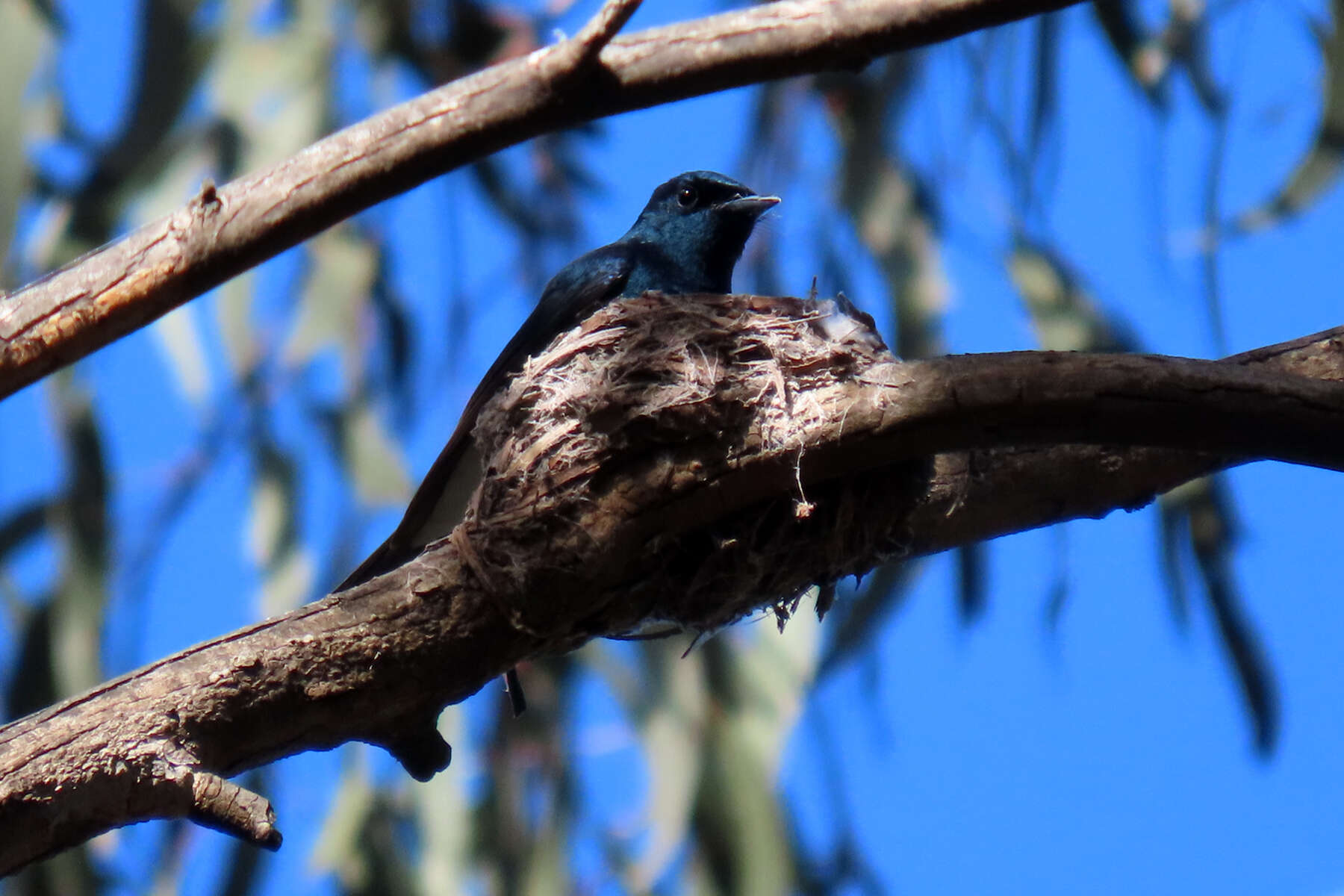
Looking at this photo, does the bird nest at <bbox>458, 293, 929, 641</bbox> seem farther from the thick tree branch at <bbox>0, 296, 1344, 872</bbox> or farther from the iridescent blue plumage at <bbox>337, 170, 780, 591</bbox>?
the iridescent blue plumage at <bbox>337, 170, 780, 591</bbox>

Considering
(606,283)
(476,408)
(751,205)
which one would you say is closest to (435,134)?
(476,408)

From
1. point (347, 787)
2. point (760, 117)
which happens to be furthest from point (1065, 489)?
point (347, 787)

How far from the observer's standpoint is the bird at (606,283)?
11.0 feet

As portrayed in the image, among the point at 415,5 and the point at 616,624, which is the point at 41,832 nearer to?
the point at 616,624

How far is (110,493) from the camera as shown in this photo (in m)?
4.66

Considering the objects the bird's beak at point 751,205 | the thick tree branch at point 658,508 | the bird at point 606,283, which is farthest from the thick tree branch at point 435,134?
the bird's beak at point 751,205

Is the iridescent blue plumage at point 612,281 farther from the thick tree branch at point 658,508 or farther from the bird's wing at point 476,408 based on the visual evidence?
the thick tree branch at point 658,508

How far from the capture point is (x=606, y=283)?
151 inches

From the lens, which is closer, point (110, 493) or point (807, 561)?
point (807, 561)

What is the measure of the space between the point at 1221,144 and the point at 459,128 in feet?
7.14

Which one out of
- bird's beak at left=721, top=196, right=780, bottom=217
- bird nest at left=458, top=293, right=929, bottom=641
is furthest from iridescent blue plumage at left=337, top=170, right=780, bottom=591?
bird nest at left=458, top=293, right=929, bottom=641

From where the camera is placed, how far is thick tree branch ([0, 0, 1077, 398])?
2498 millimetres

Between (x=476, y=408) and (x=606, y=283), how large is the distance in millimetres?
593

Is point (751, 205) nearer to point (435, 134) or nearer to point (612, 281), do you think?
point (612, 281)
